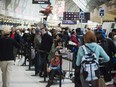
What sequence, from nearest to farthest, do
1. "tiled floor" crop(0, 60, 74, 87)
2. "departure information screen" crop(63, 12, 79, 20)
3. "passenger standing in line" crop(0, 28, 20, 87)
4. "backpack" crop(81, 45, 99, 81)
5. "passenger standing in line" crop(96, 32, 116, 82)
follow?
"backpack" crop(81, 45, 99, 81) → "passenger standing in line" crop(96, 32, 116, 82) → "passenger standing in line" crop(0, 28, 20, 87) → "tiled floor" crop(0, 60, 74, 87) → "departure information screen" crop(63, 12, 79, 20)

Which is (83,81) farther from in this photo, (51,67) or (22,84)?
(22,84)

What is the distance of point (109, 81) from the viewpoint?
32.5 feet

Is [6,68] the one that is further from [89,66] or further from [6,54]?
[89,66]

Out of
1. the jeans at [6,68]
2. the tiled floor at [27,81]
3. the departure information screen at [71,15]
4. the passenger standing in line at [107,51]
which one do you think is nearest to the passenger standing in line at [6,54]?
the jeans at [6,68]

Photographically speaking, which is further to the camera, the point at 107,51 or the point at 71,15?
the point at 71,15

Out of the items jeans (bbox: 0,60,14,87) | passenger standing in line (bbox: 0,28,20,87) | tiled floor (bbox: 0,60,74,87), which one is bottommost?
tiled floor (bbox: 0,60,74,87)

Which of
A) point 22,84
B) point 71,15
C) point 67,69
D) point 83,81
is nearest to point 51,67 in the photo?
point 67,69

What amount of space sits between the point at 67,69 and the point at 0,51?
2544 millimetres

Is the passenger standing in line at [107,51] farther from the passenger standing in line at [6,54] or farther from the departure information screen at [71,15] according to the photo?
the departure information screen at [71,15]

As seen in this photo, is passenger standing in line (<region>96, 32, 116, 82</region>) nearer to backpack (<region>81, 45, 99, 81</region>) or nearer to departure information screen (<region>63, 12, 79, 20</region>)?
backpack (<region>81, 45, 99, 81</region>)

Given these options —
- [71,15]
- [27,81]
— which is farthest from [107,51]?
[71,15]

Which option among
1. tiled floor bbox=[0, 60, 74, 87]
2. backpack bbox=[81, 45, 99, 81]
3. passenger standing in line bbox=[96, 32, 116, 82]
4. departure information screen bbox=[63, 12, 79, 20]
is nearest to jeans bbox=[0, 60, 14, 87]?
tiled floor bbox=[0, 60, 74, 87]

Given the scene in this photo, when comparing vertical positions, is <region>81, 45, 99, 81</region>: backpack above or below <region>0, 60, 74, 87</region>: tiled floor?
above

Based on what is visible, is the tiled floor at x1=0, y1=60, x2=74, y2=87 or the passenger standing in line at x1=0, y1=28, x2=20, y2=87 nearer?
the passenger standing in line at x1=0, y1=28, x2=20, y2=87
